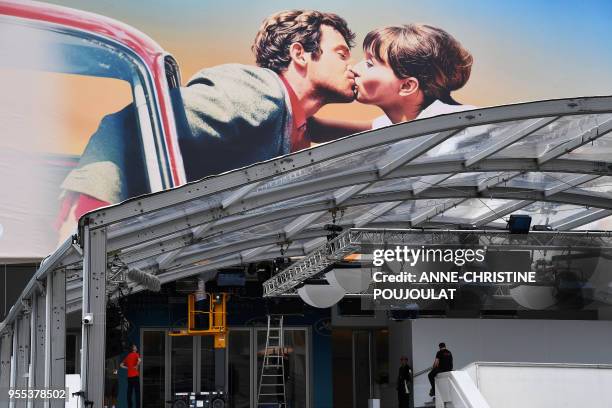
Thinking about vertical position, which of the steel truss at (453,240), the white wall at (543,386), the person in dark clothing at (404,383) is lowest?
the person in dark clothing at (404,383)

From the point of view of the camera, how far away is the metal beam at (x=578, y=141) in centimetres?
1394

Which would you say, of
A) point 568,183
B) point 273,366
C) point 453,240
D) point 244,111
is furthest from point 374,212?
point 244,111

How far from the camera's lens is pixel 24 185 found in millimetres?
26109

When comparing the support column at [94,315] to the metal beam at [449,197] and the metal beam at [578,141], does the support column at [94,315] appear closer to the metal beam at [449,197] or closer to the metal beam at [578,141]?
the metal beam at [449,197]

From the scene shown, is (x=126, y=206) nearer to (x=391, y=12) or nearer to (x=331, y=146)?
(x=331, y=146)

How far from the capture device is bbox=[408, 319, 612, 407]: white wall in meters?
24.4

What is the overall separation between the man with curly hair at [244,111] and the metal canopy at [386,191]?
19.6 feet

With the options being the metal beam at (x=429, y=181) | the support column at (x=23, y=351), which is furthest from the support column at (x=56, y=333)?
the metal beam at (x=429, y=181)

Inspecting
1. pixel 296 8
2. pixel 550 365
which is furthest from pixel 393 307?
pixel 296 8

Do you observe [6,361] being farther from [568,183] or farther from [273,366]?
[568,183]

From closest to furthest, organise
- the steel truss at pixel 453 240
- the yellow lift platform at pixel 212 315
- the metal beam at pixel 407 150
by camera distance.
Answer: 1. the metal beam at pixel 407 150
2. the steel truss at pixel 453 240
3. the yellow lift platform at pixel 212 315

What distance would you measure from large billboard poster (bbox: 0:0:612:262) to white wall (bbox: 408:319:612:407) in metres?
6.40

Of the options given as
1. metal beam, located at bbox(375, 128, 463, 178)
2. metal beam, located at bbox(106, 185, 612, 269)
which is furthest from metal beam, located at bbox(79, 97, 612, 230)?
metal beam, located at bbox(106, 185, 612, 269)

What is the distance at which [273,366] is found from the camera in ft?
83.8
